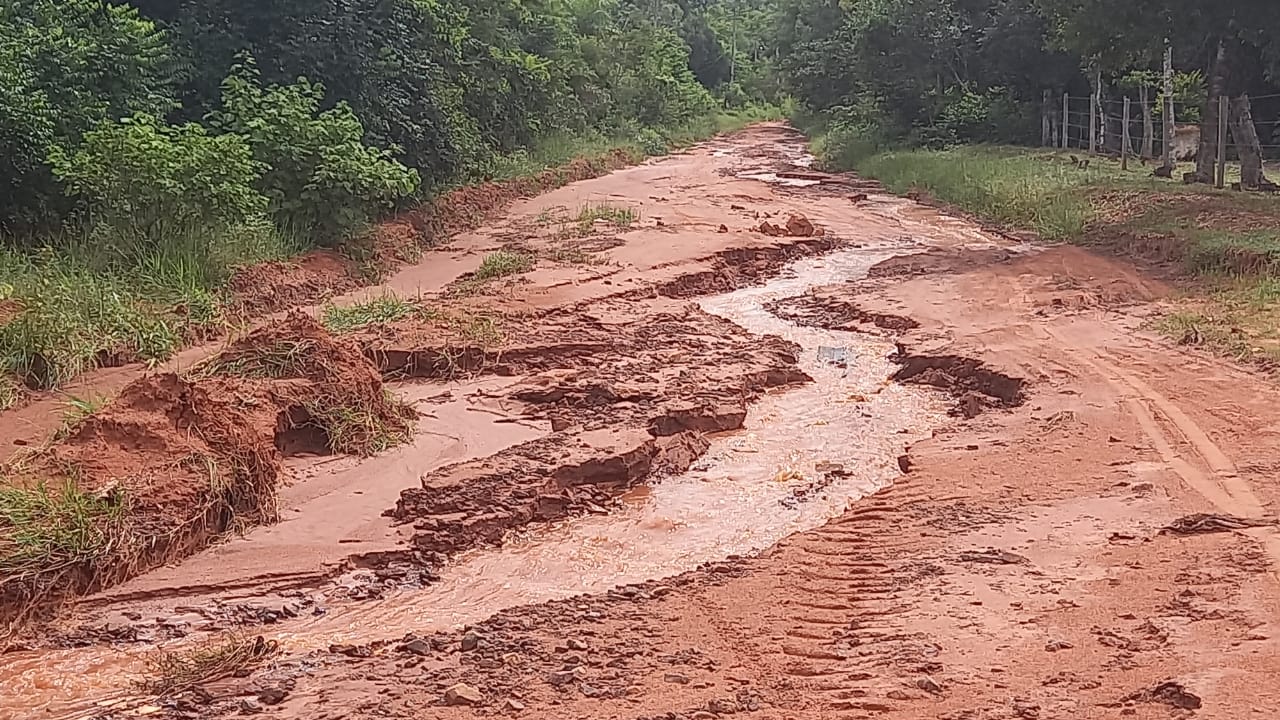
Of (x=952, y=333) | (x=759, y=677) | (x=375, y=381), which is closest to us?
(x=759, y=677)

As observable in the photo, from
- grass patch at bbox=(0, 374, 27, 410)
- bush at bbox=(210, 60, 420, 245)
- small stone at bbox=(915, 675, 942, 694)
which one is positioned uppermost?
bush at bbox=(210, 60, 420, 245)

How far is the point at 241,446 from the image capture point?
22.9 ft

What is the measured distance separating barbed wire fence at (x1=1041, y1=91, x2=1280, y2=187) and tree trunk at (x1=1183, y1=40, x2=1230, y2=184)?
1.48 meters

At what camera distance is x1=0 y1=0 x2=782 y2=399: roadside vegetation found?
33.7 ft

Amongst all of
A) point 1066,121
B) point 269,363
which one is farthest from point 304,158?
point 1066,121

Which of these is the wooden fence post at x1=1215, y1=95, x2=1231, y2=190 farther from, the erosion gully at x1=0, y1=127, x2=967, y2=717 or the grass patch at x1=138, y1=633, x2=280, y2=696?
the grass patch at x1=138, y1=633, x2=280, y2=696

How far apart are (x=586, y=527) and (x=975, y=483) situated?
2.33 meters

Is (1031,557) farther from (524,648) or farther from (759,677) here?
(524,648)

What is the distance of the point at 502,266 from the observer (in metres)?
14.5

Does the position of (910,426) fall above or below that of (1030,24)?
below

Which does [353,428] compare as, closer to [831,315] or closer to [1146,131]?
[831,315]

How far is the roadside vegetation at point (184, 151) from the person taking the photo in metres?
10.3

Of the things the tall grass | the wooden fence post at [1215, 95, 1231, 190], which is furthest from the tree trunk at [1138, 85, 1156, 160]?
the wooden fence post at [1215, 95, 1231, 190]

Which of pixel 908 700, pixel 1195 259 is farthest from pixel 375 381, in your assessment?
pixel 1195 259
